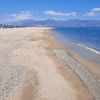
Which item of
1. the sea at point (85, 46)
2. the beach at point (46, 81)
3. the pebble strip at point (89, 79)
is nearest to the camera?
the beach at point (46, 81)

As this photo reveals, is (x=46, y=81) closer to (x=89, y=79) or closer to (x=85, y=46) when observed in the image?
(x=89, y=79)

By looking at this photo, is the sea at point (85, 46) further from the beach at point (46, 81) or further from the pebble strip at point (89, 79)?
the beach at point (46, 81)

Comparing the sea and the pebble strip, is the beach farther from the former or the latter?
the sea

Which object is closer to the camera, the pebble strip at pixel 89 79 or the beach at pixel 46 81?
the beach at pixel 46 81

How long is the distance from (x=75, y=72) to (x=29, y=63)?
5.57 meters

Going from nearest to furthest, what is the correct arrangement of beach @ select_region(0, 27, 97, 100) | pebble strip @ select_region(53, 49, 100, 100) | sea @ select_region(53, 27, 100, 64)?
beach @ select_region(0, 27, 97, 100), pebble strip @ select_region(53, 49, 100, 100), sea @ select_region(53, 27, 100, 64)

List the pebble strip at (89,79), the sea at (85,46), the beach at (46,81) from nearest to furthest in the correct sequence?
the beach at (46,81)
the pebble strip at (89,79)
the sea at (85,46)

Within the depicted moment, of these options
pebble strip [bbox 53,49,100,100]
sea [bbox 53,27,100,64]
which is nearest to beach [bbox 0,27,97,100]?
pebble strip [bbox 53,49,100,100]

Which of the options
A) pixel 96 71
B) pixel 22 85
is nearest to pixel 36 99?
pixel 22 85

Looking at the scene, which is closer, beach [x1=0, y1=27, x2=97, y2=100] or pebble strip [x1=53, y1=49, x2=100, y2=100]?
beach [x1=0, y1=27, x2=97, y2=100]

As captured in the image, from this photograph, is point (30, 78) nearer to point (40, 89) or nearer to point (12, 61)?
point (40, 89)

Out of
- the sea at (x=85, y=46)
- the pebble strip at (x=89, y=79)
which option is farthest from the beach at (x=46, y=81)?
the sea at (x=85, y=46)

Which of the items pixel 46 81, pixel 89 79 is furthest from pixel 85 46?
pixel 46 81

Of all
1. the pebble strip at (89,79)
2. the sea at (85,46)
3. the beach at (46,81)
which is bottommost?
the sea at (85,46)
